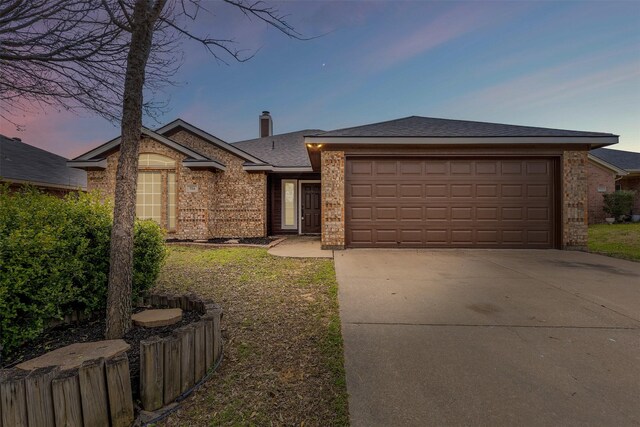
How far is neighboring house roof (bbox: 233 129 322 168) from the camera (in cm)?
1320

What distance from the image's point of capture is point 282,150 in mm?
15133

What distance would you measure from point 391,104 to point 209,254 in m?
13.3

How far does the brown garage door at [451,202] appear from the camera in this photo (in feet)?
28.0

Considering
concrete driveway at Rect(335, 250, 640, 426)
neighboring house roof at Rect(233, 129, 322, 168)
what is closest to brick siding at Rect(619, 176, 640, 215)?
concrete driveway at Rect(335, 250, 640, 426)

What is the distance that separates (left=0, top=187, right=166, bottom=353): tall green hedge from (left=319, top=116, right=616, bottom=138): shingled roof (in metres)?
6.22

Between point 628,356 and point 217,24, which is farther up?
point 217,24

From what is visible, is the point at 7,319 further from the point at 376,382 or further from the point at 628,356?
the point at 628,356

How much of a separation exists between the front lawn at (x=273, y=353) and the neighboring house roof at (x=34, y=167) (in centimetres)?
1204

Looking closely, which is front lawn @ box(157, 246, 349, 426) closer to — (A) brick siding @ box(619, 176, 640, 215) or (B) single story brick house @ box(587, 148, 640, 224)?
(B) single story brick house @ box(587, 148, 640, 224)

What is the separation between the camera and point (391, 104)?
16344 millimetres

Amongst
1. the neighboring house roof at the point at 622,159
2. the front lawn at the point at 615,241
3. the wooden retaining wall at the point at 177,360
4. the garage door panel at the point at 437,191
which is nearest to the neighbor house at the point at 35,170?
the wooden retaining wall at the point at 177,360

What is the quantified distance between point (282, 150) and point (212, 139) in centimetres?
390

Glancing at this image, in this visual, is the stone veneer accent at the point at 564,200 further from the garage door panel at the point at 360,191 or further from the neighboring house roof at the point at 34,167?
the neighboring house roof at the point at 34,167

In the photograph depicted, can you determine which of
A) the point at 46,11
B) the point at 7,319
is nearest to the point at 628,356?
the point at 7,319
